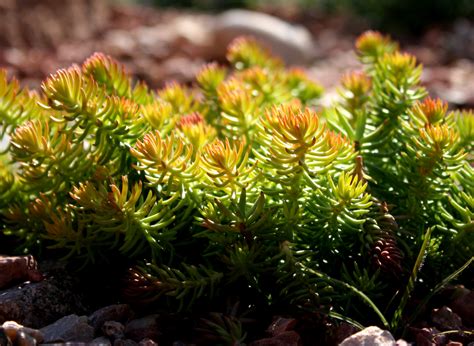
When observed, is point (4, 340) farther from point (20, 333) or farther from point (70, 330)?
point (70, 330)

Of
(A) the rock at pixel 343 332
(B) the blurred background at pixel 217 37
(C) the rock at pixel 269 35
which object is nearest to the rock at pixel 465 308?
(A) the rock at pixel 343 332

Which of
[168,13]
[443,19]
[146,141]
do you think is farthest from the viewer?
[168,13]

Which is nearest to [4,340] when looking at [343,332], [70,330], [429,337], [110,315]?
[70,330]

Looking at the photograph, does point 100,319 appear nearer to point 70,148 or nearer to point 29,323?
point 29,323

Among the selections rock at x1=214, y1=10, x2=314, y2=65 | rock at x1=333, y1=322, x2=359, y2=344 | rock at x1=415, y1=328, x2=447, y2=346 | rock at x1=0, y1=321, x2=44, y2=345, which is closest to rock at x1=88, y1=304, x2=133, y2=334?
rock at x1=0, y1=321, x2=44, y2=345

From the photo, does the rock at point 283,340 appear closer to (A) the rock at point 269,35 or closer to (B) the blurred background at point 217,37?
(B) the blurred background at point 217,37

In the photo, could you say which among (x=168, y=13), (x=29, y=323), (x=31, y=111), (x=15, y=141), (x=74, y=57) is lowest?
(x=29, y=323)

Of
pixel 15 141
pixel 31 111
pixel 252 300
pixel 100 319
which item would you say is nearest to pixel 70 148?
pixel 15 141
